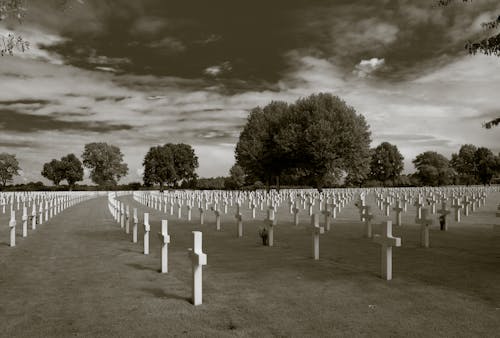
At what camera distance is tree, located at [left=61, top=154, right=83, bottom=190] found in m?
96.6

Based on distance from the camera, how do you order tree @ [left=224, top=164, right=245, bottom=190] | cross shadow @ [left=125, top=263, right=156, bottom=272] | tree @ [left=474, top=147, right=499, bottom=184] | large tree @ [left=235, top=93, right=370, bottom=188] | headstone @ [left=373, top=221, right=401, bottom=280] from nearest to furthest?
headstone @ [left=373, top=221, right=401, bottom=280] → cross shadow @ [left=125, top=263, right=156, bottom=272] → large tree @ [left=235, top=93, right=370, bottom=188] → tree @ [left=224, top=164, right=245, bottom=190] → tree @ [left=474, top=147, right=499, bottom=184]

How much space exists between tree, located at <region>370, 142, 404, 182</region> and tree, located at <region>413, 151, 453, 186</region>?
257 inches

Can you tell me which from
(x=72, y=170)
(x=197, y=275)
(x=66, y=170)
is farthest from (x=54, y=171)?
(x=197, y=275)

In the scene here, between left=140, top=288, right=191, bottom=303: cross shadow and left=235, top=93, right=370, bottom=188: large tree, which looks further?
left=235, top=93, right=370, bottom=188: large tree

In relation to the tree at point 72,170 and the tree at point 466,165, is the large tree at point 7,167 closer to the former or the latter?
the tree at point 72,170

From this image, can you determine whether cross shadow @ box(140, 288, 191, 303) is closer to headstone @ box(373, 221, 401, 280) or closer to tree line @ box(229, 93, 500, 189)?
headstone @ box(373, 221, 401, 280)

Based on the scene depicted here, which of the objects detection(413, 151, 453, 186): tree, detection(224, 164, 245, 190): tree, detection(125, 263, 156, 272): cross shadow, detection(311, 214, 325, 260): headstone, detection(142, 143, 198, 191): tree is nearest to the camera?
detection(125, 263, 156, 272): cross shadow

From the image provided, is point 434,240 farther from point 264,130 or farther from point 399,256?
point 264,130

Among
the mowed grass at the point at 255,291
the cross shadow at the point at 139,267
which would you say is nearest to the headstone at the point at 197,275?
the mowed grass at the point at 255,291

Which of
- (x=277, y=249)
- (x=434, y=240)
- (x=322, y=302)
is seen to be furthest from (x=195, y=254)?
(x=434, y=240)

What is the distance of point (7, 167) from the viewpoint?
9944 centimetres

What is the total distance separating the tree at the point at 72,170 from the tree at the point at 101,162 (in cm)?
390

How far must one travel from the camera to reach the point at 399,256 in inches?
356

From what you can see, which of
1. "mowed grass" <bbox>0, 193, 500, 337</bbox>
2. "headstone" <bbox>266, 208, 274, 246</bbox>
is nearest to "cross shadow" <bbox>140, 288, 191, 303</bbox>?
"mowed grass" <bbox>0, 193, 500, 337</bbox>
